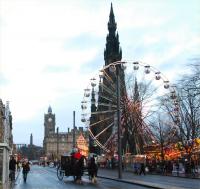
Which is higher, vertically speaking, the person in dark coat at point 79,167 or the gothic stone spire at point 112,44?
the gothic stone spire at point 112,44

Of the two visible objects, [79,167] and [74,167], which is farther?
[74,167]

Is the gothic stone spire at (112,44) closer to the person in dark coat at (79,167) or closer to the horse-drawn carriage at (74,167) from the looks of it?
the horse-drawn carriage at (74,167)

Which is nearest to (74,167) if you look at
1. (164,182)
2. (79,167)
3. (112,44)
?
(79,167)

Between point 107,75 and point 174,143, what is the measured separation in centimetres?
1627

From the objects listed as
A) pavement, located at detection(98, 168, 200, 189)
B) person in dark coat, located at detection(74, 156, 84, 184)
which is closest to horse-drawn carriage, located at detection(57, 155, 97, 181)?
person in dark coat, located at detection(74, 156, 84, 184)

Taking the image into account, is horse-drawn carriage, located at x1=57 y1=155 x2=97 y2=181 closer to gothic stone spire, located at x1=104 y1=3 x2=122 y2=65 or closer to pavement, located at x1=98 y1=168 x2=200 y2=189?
pavement, located at x1=98 y1=168 x2=200 y2=189

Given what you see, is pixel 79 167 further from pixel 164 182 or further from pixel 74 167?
pixel 164 182

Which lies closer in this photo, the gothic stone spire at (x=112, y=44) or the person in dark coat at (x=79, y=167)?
the person in dark coat at (x=79, y=167)

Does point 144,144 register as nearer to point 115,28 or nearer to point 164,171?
point 164,171

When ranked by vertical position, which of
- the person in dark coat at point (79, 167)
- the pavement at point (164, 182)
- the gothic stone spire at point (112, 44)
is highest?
the gothic stone spire at point (112, 44)

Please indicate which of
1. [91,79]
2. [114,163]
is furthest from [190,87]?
[114,163]

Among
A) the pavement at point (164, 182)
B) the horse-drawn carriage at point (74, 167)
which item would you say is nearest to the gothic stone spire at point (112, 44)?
the pavement at point (164, 182)

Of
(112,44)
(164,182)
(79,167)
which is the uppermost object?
(112,44)

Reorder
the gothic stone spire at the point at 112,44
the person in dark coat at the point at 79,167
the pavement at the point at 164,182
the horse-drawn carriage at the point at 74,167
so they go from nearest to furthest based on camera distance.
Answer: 1. the pavement at the point at 164,182
2. the person in dark coat at the point at 79,167
3. the horse-drawn carriage at the point at 74,167
4. the gothic stone spire at the point at 112,44
